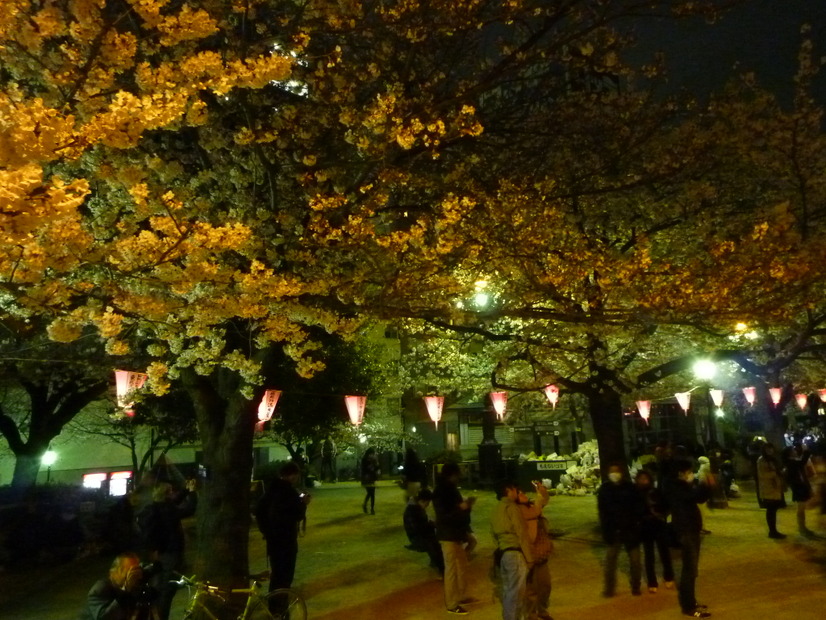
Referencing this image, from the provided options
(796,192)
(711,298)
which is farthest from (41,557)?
(796,192)

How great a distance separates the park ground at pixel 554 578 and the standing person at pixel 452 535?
0.29 metres

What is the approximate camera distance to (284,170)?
28.7 feet

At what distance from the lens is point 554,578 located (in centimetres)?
951

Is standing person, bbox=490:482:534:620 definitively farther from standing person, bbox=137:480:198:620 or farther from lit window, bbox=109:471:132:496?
lit window, bbox=109:471:132:496

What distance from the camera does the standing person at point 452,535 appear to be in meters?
7.84

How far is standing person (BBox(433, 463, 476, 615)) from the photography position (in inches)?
309

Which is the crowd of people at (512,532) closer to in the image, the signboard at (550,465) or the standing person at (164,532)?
the standing person at (164,532)

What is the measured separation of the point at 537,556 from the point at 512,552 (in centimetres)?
70

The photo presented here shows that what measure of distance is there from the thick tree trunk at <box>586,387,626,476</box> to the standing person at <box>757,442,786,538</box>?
2393mm

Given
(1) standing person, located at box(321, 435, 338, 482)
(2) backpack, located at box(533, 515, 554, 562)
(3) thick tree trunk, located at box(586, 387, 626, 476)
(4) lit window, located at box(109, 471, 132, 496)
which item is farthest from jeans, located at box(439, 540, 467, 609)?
A: (1) standing person, located at box(321, 435, 338, 482)

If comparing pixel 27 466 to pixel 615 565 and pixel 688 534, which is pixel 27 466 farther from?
pixel 688 534

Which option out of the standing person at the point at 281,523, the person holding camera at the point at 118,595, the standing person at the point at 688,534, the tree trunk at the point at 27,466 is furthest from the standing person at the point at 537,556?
the tree trunk at the point at 27,466

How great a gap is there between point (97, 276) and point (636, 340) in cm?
914

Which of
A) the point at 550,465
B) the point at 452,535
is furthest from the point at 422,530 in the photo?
the point at 550,465
